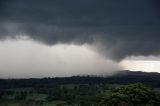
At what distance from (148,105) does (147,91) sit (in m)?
8.68

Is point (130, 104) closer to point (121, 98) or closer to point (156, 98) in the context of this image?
point (121, 98)

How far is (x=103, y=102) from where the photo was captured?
114 meters

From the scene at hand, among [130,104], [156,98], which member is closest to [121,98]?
[130,104]

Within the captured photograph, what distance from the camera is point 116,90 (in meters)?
121

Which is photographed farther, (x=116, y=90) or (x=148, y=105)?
(x=116, y=90)

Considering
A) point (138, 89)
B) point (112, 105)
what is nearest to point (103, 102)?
point (112, 105)

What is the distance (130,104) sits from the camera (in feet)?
371

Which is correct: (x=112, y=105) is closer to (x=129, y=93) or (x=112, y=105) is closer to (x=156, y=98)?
(x=129, y=93)

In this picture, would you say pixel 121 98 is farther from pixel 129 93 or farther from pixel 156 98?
pixel 156 98

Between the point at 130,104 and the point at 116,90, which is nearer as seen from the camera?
the point at 130,104

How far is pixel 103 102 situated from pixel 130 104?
7558 millimetres

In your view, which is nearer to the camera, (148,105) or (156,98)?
(148,105)

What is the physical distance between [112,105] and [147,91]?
519 inches

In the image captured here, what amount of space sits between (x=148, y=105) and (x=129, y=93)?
7.19 m
